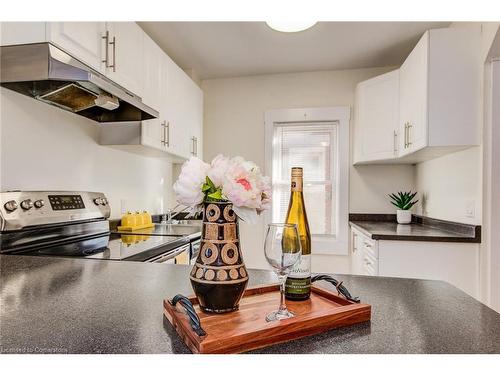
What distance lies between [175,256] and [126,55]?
1251 millimetres

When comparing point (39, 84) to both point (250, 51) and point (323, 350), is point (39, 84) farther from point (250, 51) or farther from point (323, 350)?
point (250, 51)

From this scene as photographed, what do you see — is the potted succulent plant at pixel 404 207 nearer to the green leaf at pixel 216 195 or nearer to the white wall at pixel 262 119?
the white wall at pixel 262 119

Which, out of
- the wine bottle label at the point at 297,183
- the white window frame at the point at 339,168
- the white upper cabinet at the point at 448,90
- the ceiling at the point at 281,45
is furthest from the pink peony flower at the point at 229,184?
the white window frame at the point at 339,168

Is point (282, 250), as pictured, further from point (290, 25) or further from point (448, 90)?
point (448, 90)

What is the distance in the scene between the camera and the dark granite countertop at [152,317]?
543 millimetres

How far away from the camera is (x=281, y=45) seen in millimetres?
2906

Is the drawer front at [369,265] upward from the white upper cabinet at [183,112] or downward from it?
downward

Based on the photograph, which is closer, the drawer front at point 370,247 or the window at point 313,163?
the drawer front at point 370,247

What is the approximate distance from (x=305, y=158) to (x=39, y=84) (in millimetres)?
2553

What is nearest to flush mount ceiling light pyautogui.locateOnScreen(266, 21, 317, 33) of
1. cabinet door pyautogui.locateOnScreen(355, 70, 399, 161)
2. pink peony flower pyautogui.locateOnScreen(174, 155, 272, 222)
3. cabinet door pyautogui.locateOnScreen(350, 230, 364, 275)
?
cabinet door pyautogui.locateOnScreen(355, 70, 399, 161)

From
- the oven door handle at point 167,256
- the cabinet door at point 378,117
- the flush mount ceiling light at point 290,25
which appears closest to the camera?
the oven door handle at point 167,256

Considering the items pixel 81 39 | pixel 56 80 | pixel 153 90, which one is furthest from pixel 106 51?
pixel 153 90

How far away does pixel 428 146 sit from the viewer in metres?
2.14
